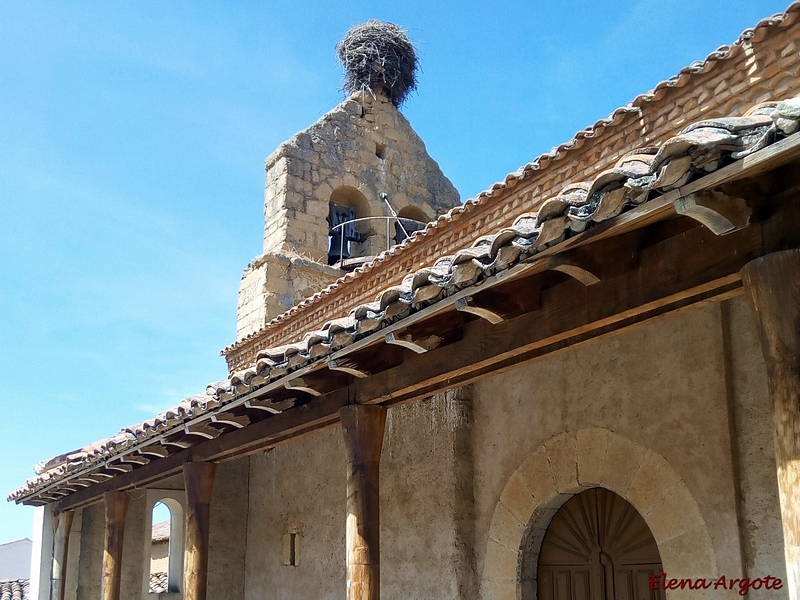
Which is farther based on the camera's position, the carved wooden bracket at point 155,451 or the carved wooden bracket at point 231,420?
the carved wooden bracket at point 155,451

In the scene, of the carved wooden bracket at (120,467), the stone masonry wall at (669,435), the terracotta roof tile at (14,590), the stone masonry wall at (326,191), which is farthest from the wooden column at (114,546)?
the terracotta roof tile at (14,590)

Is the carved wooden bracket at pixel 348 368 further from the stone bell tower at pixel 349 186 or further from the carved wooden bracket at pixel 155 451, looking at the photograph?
the stone bell tower at pixel 349 186

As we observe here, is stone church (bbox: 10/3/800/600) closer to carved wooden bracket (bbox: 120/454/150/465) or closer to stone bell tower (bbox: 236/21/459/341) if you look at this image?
carved wooden bracket (bbox: 120/454/150/465)

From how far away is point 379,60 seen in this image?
1538cm

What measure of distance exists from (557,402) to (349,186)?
8.64 m

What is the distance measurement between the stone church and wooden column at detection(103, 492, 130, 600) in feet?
0.08

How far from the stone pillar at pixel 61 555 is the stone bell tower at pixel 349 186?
143 inches

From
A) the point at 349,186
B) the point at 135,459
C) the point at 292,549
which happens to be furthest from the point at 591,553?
the point at 349,186

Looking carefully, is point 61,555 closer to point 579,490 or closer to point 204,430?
point 204,430

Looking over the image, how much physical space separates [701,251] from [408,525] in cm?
464

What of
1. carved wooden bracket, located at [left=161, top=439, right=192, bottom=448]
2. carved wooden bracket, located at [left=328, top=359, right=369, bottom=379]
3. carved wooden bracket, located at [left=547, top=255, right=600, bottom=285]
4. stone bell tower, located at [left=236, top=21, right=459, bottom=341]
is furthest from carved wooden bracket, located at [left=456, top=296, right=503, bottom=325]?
stone bell tower, located at [left=236, top=21, right=459, bottom=341]

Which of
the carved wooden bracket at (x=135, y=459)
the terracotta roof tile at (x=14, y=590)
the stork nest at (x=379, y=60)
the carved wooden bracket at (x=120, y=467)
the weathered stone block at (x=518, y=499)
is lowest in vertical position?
the terracotta roof tile at (x=14, y=590)

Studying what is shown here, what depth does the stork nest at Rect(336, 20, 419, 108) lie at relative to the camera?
15.3 metres

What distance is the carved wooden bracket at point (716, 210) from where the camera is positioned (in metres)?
2.75
